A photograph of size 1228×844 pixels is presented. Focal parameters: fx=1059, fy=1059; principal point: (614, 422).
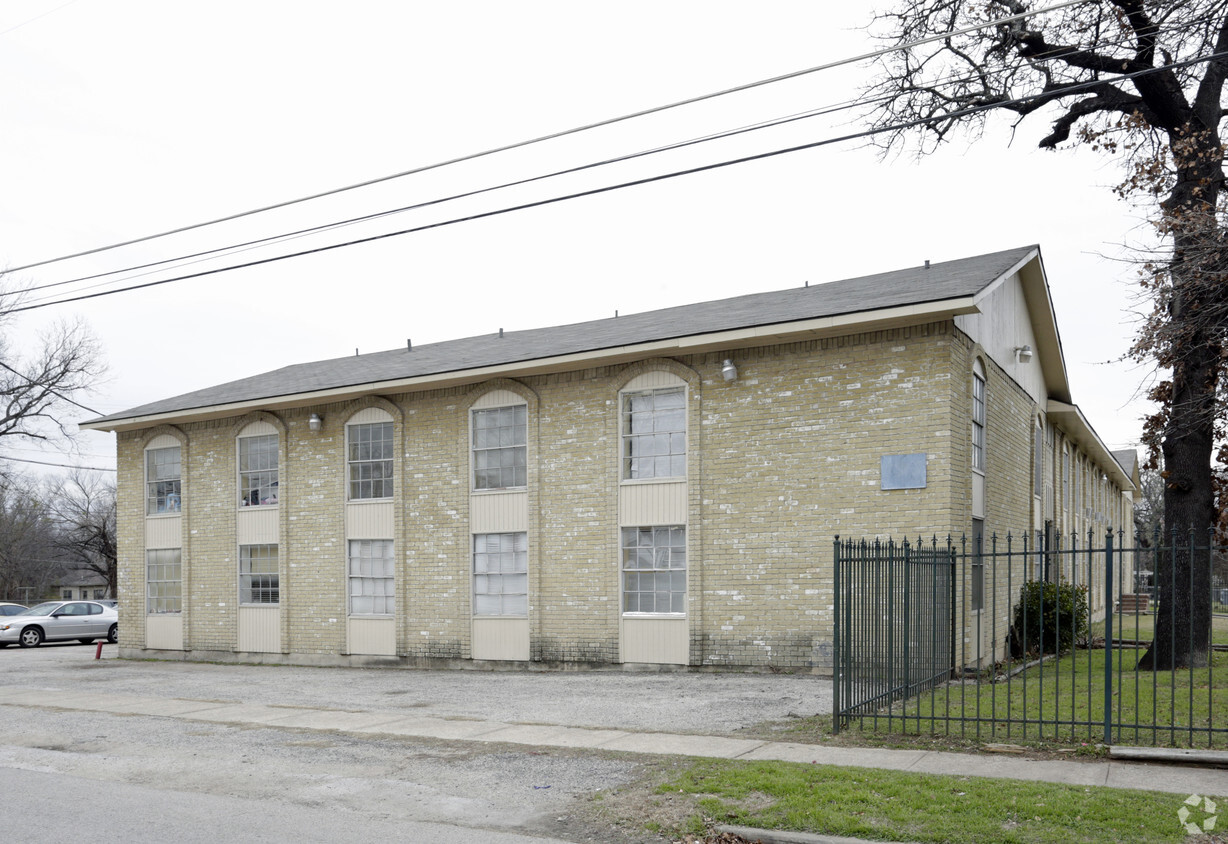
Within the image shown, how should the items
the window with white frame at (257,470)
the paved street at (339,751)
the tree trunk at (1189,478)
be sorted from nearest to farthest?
1. the paved street at (339,751)
2. the tree trunk at (1189,478)
3. the window with white frame at (257,470)

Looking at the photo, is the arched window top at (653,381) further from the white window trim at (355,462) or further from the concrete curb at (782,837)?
the concrete curb at (782,837)

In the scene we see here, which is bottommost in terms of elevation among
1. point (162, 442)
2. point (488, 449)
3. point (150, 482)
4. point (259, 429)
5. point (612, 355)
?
point (150, 482)

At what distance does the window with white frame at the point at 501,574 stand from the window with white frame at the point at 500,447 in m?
1.05

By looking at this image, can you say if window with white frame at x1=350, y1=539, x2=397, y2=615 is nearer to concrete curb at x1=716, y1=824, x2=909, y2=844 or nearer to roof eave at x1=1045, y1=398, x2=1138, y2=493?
concrete curb at x1=716, y1=824, x2=909, y2=844

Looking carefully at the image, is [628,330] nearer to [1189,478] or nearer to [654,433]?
[654,433]

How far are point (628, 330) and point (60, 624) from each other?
73.6ft

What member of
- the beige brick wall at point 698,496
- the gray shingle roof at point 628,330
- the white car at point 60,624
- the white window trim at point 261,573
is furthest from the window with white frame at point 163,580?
the white car at point 60,624

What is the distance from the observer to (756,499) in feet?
56.9

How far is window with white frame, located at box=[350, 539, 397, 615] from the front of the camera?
21.7 m

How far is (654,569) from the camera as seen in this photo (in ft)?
60.3

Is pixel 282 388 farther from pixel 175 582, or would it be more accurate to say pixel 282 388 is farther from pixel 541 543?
pixel 541 543

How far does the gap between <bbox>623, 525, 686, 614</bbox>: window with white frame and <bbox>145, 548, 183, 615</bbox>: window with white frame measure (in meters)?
12.6

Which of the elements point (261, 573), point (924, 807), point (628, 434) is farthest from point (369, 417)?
point (924, 807)

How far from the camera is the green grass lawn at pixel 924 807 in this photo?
7008mm
